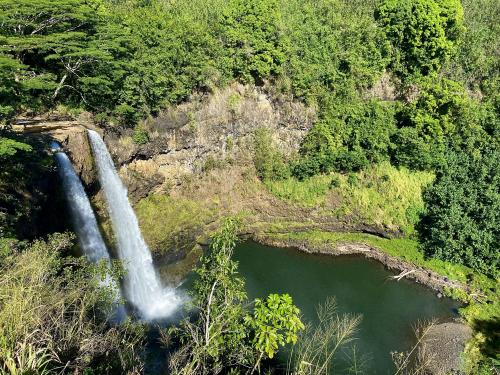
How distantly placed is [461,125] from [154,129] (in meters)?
22.8

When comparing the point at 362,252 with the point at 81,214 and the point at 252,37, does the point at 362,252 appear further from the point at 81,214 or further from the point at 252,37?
the point at 81,214

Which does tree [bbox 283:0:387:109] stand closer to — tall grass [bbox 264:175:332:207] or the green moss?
tall grass [bbox 264:175:332:207]

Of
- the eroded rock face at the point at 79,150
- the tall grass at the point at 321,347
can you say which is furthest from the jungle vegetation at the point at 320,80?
the tall grass at the point at 321,347

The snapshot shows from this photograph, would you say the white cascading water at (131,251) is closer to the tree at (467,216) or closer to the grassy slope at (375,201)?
the grassy slope at (375,201)

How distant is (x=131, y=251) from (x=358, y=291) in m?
14.2

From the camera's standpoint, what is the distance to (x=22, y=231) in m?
17.1

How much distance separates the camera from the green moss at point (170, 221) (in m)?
25.3

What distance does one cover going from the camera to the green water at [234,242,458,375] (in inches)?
831

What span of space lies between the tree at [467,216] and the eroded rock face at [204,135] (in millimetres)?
11011

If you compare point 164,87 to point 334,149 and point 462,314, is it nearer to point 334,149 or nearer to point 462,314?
point 334,149

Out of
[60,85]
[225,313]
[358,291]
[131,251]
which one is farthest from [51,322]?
[358,291]

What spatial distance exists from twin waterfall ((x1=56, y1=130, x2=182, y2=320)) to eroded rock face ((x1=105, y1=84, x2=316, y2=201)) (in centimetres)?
184

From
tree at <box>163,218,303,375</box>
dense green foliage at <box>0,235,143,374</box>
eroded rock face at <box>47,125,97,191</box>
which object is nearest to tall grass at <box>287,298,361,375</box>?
tree at <box>163,218,303,375</box>

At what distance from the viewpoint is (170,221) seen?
2641 centimetres
